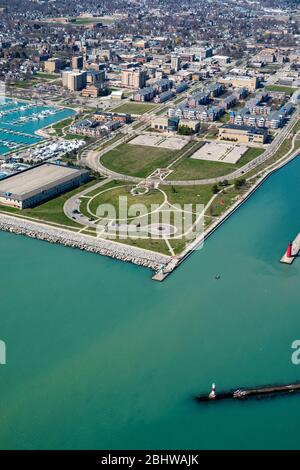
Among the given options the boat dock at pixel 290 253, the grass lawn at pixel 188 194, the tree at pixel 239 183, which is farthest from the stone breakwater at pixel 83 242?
the tree at pixel 239 183

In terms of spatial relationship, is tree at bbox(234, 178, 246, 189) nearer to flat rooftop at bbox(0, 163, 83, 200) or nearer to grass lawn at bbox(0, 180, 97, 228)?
flat rooftop at bbox(0, 163, 83, 200)

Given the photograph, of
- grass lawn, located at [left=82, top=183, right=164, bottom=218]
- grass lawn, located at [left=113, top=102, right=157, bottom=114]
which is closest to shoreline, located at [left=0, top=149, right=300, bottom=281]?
A: grass lawn, located at [left=82, top=183, right=164, bottom=218]

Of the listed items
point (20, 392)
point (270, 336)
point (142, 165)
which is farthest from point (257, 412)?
point (142, 165)

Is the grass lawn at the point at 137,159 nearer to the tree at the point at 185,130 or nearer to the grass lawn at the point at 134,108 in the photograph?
the tree at the point at 185,130

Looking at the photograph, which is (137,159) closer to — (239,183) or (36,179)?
(239,183)

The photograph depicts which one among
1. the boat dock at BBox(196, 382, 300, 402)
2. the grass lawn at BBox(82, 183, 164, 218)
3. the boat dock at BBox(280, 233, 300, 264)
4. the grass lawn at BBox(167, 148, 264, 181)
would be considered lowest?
the boat dock at BBox(196, 382, 300, 402)

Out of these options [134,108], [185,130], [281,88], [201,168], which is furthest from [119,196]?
[281,88]

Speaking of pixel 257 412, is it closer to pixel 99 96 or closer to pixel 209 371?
pixel 209 371
